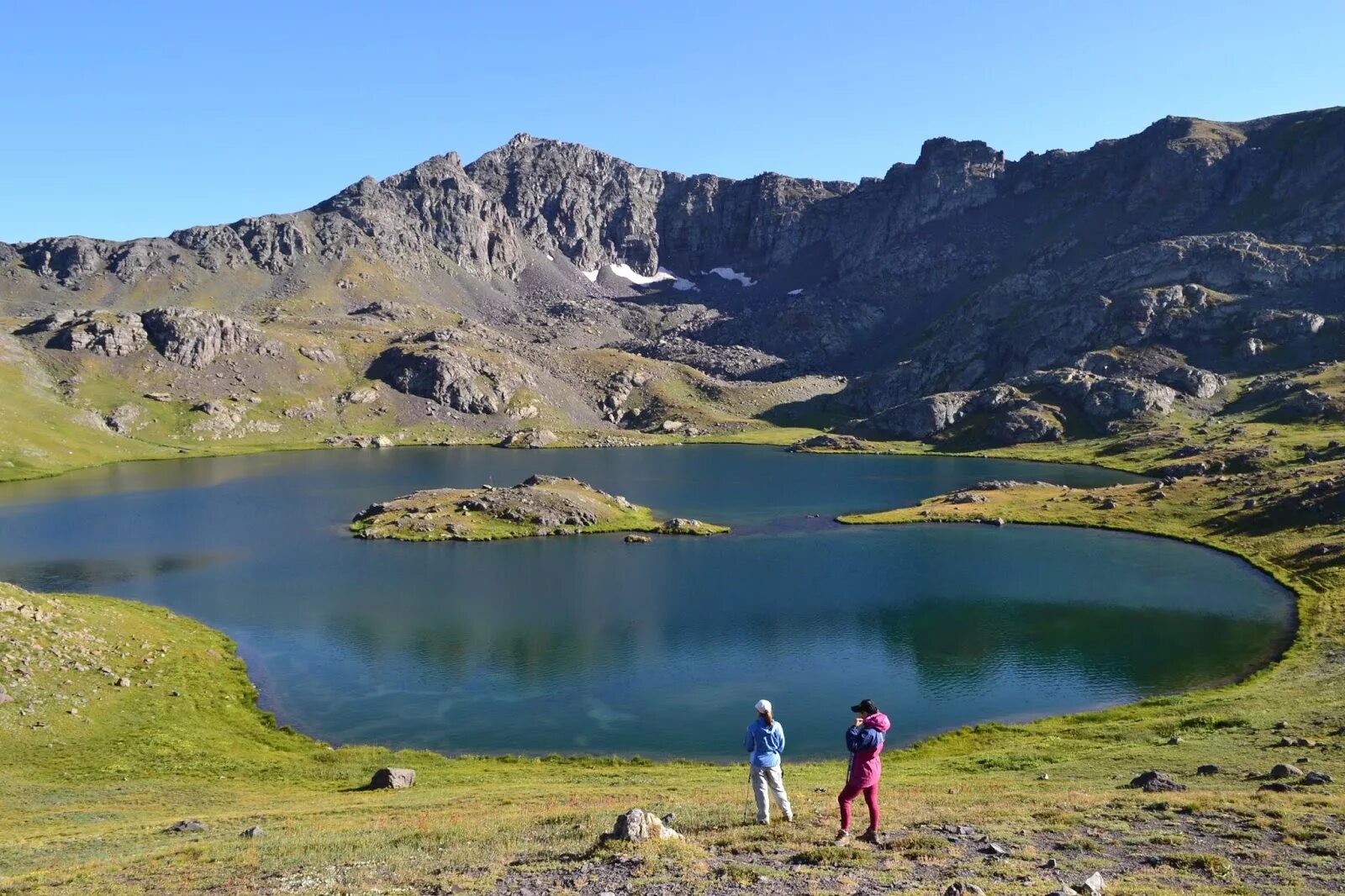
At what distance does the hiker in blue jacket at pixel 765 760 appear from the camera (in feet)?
78.5

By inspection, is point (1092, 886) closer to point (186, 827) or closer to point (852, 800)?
point (852, 800)

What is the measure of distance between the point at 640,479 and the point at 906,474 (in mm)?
57848

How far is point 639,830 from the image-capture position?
2267 centimetres

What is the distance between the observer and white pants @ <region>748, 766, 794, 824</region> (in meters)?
24.1

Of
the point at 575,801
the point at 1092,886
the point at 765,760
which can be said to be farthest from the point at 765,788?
the point at 575,801

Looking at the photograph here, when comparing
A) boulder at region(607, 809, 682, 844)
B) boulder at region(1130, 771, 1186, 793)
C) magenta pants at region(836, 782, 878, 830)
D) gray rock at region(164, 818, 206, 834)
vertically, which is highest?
magenta pants at region(836, 782, 878, 830)

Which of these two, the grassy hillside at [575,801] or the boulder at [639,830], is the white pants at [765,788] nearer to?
the grassy hillside at [575,801]

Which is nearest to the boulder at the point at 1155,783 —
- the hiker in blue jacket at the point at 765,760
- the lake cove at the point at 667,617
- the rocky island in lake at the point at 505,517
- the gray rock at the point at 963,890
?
the hiker in blue jacket at the point at 765,760

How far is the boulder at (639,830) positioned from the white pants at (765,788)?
8.45ft

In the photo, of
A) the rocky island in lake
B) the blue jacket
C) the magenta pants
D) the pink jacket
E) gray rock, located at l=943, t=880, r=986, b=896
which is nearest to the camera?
gray rock, located at l=943, t=880, r=986, b=896

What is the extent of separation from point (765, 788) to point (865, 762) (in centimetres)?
366

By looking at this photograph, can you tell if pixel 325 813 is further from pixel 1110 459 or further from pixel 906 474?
pixel 1110 459

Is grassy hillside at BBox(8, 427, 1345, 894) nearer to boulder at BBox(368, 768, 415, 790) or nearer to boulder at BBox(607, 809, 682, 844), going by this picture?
boulder at BBox(607, 809, 682, 844)

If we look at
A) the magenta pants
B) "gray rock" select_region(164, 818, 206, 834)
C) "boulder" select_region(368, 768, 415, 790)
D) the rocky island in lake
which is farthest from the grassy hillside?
the rocky island in lake
